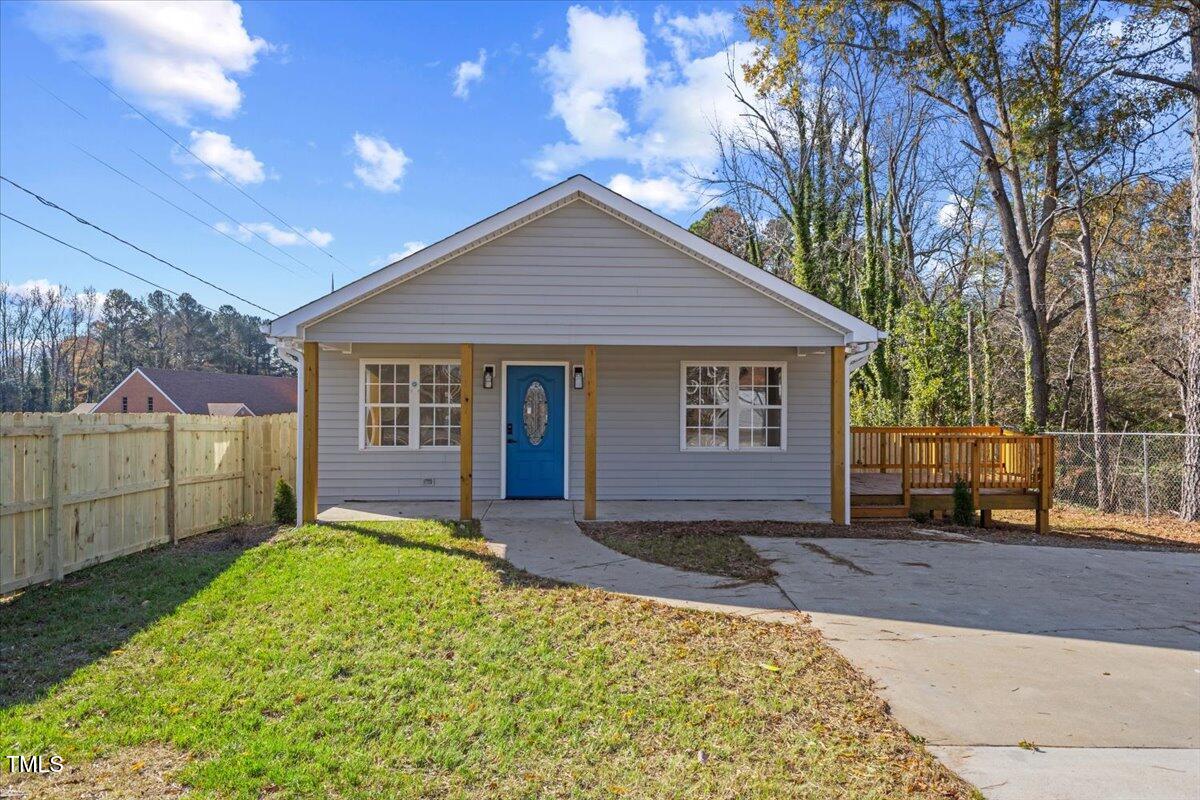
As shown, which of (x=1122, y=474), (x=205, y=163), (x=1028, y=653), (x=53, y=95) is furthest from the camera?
(x=205, y=163)

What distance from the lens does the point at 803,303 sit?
864 cm

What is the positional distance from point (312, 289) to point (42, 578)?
26338 mm

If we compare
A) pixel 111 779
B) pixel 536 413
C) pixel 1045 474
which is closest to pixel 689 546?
pixel 536 413

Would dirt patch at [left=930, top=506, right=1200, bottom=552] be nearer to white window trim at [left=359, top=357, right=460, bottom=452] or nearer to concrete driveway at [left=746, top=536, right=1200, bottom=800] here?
concrete driveway at [left=746, top=536, right=1200, bottom=800]

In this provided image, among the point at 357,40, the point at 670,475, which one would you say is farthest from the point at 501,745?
the point at 357,40

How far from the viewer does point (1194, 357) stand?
11.7m

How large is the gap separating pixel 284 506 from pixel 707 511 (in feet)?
19.6

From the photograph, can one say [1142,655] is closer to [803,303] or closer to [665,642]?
[665,642]

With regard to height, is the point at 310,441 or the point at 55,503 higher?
the point at 310,441

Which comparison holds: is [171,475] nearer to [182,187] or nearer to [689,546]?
[689,546]

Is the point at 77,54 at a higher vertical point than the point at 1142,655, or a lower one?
higher

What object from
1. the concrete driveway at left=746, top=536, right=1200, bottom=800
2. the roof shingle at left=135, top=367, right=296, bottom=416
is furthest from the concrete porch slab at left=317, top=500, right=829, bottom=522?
the roof shingle at left=135, top=367, right=296, bottom=416

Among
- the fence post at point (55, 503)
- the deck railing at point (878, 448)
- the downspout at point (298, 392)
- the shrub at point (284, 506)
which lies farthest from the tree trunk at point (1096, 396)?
the fence post at point (55, 503)

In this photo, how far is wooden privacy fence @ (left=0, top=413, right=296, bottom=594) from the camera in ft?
19.2
